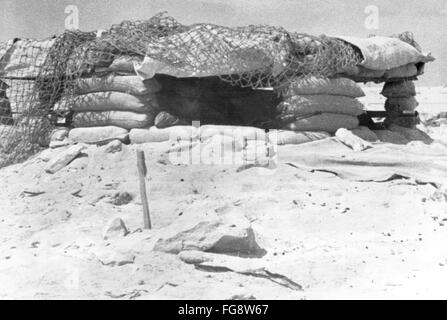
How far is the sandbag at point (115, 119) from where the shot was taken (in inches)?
332

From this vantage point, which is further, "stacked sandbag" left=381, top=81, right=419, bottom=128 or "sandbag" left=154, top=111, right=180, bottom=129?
"stacked sandbag" left=381, top=81, right=419, bottom=128

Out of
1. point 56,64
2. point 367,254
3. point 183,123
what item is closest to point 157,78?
point 183,123

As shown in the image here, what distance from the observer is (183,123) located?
8.67m

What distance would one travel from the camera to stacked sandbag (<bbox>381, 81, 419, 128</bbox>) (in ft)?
35.3

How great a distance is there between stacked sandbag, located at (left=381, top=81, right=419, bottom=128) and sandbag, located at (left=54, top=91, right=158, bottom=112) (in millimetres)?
4174

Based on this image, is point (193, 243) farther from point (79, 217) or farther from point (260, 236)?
point (79, 217)

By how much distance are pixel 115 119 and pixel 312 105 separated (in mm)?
2409

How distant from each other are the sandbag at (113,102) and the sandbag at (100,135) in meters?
0.27

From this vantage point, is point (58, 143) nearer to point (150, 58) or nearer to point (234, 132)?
point (150, 58)

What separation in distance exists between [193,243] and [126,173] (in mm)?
2634

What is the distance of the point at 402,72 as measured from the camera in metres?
10.2

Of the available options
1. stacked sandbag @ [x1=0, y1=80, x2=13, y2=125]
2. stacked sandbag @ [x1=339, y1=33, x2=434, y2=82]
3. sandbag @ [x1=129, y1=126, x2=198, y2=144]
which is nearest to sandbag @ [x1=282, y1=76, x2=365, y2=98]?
stacked sandbag @ [x1=339, y1=33, x2=434, y2=82]

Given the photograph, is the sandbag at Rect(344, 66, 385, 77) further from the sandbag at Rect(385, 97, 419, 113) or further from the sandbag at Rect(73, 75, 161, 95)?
the sandbag at Rect(73, 75, 161, 95)

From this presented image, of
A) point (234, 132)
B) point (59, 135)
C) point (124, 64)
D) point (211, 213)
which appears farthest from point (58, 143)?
point (211, 213)
